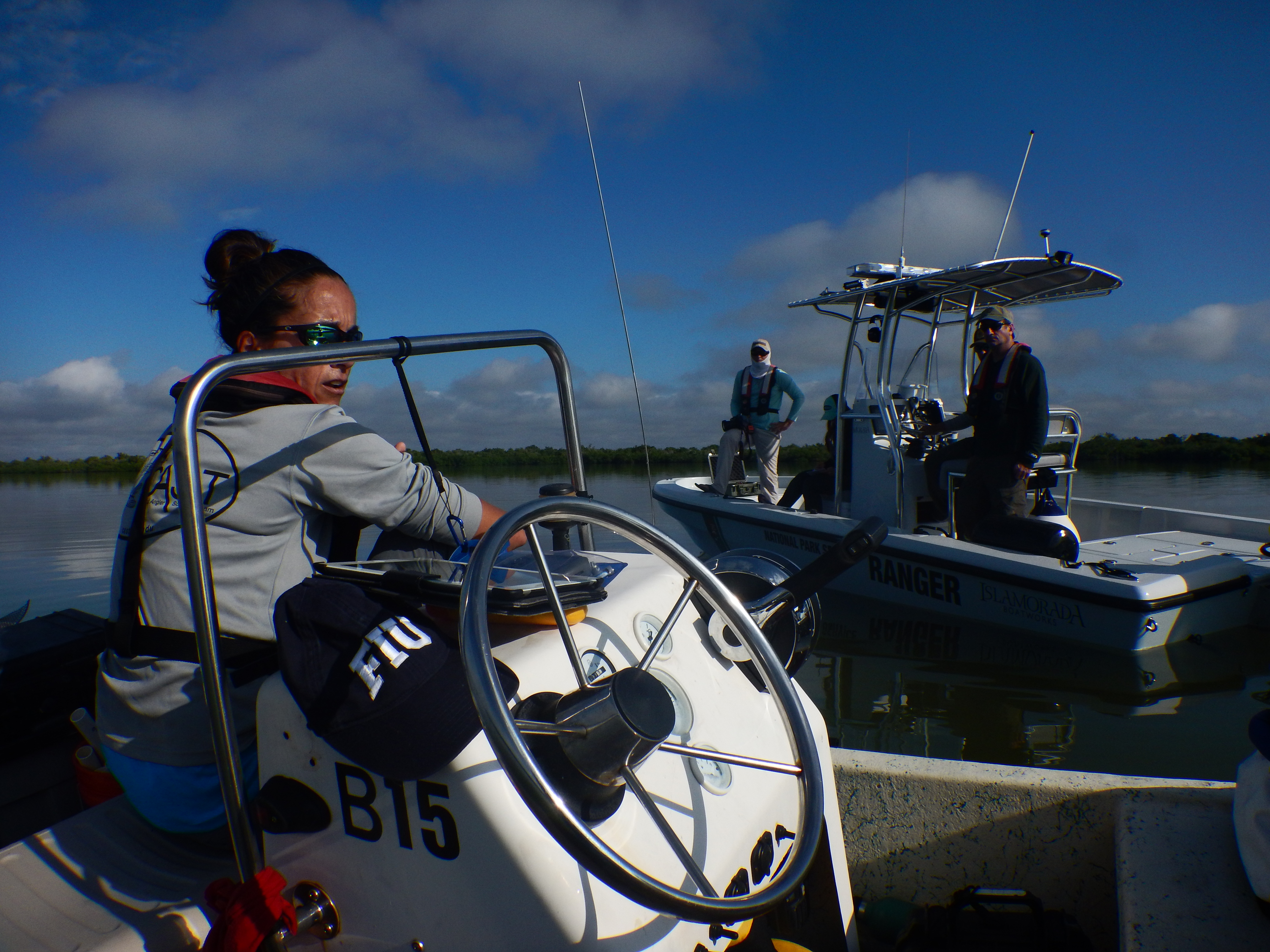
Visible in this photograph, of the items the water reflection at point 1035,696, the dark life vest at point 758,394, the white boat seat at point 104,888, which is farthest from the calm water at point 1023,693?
the dark life vest at point 758,394

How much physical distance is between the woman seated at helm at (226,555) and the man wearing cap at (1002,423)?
491cm

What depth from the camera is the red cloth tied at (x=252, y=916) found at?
0.94m

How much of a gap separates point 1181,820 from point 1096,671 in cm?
352

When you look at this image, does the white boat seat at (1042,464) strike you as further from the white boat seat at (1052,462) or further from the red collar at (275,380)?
the red collar at (275,380)

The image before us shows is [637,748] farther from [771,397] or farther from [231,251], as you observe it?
[771,397]

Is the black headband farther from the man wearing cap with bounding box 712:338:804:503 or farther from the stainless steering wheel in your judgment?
the man wearing cap with bounding box 712:338:804:503

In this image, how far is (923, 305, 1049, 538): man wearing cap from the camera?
506 centimetres

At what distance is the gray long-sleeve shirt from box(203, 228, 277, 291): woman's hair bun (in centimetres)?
63

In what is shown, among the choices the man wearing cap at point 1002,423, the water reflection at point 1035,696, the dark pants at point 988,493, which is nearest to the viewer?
the water reflection at point 1035,696

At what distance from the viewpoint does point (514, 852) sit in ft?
3.19

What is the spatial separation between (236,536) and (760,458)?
23.2 ft

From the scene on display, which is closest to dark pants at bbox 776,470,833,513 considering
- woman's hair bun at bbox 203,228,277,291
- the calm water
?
the calm water

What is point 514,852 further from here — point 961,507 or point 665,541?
point 961,507

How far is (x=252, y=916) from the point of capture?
0.96 m
